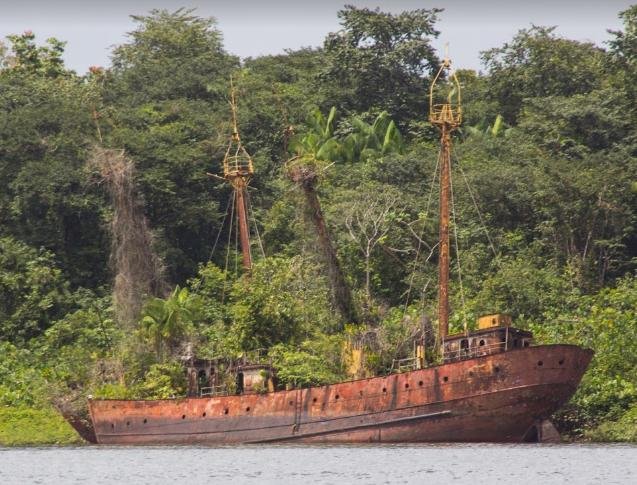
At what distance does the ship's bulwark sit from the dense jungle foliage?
1749 mm

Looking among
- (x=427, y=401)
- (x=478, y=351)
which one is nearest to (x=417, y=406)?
(x=427, y=401)

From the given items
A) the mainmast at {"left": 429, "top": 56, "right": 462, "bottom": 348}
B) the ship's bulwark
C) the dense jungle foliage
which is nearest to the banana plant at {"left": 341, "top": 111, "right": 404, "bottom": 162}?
the dense jungle foliage

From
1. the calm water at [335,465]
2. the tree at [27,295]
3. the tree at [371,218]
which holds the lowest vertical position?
the calm water at [335,465]

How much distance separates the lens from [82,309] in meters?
61.9

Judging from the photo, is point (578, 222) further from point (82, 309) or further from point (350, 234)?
point (82, 309)

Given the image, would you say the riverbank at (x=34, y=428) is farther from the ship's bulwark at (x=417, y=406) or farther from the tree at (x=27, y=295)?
the tree at (x=27, y=295)

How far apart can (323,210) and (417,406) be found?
19.0 metres

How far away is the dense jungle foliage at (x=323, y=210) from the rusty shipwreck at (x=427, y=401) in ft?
4.60

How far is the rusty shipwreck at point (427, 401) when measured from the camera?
147 feet

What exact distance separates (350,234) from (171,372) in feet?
38.4

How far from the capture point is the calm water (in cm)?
3675

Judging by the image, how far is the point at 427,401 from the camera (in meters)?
45.3

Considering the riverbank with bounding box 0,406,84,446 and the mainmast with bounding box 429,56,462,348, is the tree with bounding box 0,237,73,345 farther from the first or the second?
the mainmast with bounding box 429,56,462,348

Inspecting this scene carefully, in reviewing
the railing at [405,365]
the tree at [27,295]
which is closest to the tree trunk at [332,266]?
the railing at [405,365]
